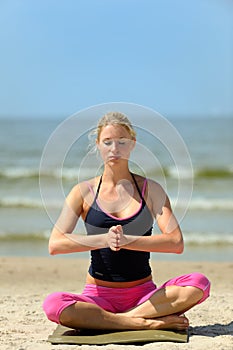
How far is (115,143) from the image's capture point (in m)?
4.46

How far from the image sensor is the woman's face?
447 centimetres

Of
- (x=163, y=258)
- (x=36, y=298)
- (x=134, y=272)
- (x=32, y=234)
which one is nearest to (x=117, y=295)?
(x=134, y=272)

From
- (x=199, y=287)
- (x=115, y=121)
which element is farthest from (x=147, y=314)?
(x=115, y=121)

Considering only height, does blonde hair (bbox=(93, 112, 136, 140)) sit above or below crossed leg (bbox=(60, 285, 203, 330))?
above

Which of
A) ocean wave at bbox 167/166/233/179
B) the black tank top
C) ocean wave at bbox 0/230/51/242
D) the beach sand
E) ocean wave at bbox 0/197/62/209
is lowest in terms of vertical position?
ocean wave at bbox 167/166/233/179

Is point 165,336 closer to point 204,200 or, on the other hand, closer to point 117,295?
point 117,295

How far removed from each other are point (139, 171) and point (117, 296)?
61.9 inches

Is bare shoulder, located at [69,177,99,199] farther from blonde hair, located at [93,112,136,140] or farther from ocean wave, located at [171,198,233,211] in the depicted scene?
ocean wave, located at [171,198,233,211]

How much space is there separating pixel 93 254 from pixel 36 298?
179cm

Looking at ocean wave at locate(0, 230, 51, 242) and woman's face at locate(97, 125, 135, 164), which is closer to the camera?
woman's face at locate(97, 125, 135, 164)

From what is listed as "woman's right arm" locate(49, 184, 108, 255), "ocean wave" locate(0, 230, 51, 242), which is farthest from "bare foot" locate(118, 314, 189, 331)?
"ocean wave" locate(0, 230, 51, 242)

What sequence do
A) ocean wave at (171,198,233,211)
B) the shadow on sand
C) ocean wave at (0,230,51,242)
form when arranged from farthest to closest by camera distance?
ocean wave at (171,198,233,211) < ocean wave at (0,230,51,242) < the shadow on sand

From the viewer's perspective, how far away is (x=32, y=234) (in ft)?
34.8

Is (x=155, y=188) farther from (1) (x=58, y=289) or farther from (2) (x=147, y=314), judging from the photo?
(1) (x=58, y=289)
